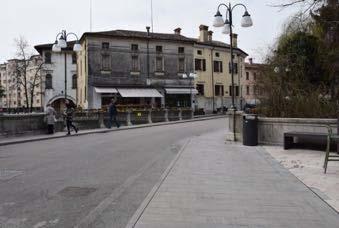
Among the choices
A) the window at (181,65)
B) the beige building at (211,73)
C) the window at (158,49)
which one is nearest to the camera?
the window at (158,49)

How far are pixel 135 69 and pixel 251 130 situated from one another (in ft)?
118

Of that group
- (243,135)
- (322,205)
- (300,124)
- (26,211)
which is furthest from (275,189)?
(243,135)

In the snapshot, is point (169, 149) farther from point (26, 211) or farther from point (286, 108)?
point (26, 211)

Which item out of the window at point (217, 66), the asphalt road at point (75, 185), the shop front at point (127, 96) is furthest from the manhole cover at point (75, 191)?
the window at point (217, 66)

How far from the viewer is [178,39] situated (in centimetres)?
5344

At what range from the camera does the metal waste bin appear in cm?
1556

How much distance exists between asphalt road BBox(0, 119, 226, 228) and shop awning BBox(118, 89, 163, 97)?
3204cm

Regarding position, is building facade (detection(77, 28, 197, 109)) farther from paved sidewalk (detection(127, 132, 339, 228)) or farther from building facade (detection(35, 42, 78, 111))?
paved sidewalk (detection(127, 132, 339, 228))

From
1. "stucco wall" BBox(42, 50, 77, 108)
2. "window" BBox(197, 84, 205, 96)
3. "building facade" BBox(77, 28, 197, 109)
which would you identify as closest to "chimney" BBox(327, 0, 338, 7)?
"building facade" BBox(77, 28, 197, 109)

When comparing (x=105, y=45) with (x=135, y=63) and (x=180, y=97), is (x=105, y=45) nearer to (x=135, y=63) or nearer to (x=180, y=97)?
(x=135, y=63)

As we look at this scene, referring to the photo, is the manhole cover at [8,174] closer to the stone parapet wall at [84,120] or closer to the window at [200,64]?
the stone parapet wall at [84,120]

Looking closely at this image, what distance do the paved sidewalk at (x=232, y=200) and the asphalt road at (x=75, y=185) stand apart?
0.45 m

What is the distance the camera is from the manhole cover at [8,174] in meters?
9.34

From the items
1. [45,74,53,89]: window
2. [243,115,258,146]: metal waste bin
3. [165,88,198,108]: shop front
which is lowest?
[243,115,258,146]: metal waste bin
